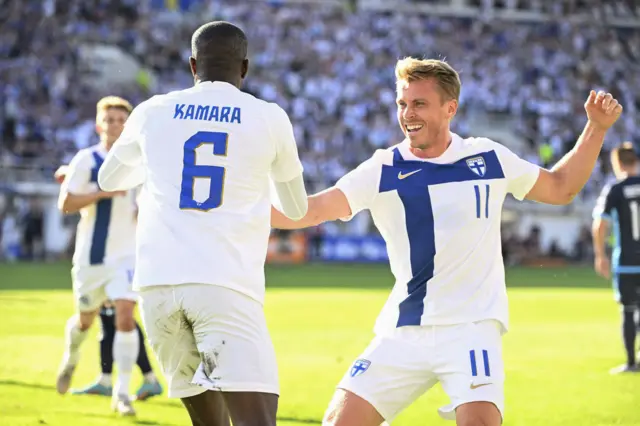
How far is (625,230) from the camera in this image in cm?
1253

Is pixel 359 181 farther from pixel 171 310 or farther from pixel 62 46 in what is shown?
pixel 62 46

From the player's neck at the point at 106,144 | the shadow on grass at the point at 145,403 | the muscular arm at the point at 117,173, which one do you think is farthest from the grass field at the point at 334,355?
the muscular arm at the point at 117,173

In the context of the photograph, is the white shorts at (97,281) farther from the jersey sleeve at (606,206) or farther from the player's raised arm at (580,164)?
the jersey sleeve at (606,206)

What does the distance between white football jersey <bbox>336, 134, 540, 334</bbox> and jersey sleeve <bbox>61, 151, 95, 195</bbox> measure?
12.7 ft

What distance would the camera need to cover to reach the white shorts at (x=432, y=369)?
5234 mm

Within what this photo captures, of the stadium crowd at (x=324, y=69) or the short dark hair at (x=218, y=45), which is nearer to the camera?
the short dark hair at (x=218, y=45)

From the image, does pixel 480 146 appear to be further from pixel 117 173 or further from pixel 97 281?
pixel 97 281

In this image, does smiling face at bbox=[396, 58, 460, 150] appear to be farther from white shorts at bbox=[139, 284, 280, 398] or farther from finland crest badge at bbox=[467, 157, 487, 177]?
white shorts at bbox=[139, 284, 280, 398]

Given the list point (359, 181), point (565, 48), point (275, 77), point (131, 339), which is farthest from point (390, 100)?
point (359, 181)

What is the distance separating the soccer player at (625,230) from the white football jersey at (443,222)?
22.8 ft

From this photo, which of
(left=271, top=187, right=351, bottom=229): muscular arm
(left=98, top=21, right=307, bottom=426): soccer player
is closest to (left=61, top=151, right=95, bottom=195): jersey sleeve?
(left=271, top=187, right=351, bottom=229): muscular arm

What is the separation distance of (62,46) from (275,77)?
7518 millimetres

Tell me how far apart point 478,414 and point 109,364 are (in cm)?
578

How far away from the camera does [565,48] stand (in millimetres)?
50125
